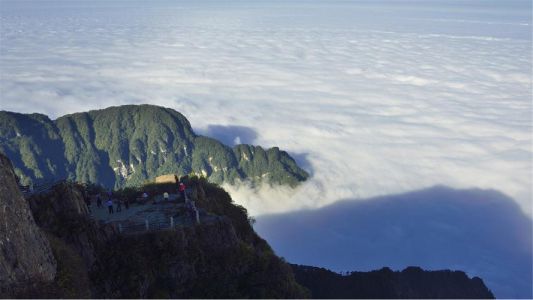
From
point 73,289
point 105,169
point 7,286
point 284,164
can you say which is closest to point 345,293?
point 73,289

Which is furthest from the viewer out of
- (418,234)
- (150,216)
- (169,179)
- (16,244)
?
(418,234)

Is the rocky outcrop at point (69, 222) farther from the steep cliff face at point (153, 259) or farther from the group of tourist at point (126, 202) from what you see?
the group of tourist at point (126, 202)

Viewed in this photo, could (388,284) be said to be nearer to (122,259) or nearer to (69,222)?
(122,259)

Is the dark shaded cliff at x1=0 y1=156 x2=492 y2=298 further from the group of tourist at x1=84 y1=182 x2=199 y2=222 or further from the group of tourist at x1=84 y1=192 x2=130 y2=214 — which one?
the group of tourist at x1=84 y1=192 x2=130 y2=214

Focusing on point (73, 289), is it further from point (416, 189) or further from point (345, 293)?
point (416, 189)

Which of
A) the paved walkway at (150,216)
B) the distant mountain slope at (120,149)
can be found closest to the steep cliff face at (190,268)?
the paved walkway at (150,216)

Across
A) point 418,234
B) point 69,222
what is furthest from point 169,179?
point 418,234

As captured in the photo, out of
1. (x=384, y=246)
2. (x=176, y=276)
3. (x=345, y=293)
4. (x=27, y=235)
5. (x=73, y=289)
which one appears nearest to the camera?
(x=27, y=235)
